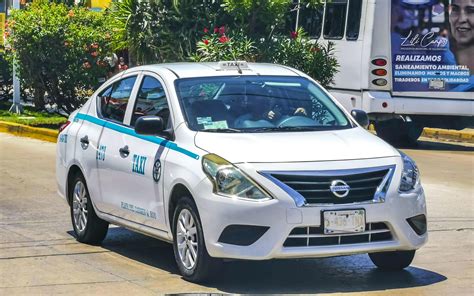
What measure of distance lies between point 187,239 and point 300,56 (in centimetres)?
983

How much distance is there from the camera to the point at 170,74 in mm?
9211

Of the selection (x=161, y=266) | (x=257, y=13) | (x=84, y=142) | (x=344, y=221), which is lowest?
(x=161, y=266)

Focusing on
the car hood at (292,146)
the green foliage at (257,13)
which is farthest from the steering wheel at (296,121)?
the green foliage at (257,13)

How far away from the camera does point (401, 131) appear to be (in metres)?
20.1

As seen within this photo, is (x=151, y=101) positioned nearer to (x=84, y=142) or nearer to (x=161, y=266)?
(x=84, y=142)

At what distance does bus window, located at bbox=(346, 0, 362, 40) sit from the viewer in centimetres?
1906

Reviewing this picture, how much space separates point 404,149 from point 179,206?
37.5ft

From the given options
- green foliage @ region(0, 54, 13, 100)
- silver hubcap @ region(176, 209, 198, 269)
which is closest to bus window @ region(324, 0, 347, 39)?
green foliage @ region(0, 54, 13, 100)

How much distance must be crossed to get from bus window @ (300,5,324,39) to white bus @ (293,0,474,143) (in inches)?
33.5

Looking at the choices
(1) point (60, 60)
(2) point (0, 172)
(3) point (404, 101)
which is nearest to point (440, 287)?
(2) point (0, 172)

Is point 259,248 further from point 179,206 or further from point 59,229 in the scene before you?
point 59,229

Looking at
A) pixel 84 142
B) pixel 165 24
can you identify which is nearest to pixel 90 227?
pixel 84 142


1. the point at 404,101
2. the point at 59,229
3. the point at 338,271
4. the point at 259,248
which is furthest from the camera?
the point at 404,101

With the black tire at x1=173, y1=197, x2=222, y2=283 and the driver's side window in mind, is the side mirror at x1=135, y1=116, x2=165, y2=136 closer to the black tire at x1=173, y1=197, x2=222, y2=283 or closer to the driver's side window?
the driver's side window
